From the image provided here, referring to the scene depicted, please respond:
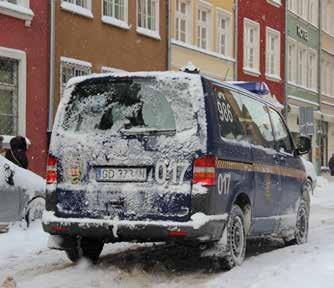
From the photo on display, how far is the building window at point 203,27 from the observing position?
2602 centimetres

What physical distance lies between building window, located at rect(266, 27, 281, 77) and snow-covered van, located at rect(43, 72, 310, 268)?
24687 millimetres

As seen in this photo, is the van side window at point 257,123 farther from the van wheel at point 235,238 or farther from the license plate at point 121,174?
the license plate at point 121,174

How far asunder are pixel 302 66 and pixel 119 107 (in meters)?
30.3

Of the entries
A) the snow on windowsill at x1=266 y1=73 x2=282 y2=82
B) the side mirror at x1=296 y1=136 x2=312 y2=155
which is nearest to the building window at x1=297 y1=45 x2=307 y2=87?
the snow on windowsill at x1=266 y1=73 x2=282 y2=82

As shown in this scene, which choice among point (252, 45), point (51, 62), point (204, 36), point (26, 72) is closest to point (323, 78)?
point (252, 45)

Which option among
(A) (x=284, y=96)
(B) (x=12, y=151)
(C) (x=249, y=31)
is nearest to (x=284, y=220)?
(B) (x=12, y=151)

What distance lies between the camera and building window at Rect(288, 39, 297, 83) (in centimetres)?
3490

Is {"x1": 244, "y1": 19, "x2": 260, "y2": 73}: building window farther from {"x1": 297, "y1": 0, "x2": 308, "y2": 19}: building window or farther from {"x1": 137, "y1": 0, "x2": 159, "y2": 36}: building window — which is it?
{"x1": 137, "y1": 0, "x2": 159, "y2": 36}: building window

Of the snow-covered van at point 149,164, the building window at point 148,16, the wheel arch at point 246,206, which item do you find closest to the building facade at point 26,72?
the building window at point 148,16

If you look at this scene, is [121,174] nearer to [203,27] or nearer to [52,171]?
[52,171]

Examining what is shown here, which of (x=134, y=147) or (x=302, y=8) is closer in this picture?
(x=134, y=147)

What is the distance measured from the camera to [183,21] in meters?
24.8

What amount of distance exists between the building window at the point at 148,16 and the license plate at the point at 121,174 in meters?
14.4

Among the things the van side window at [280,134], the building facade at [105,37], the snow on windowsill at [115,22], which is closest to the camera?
the van side window at [280,134]
